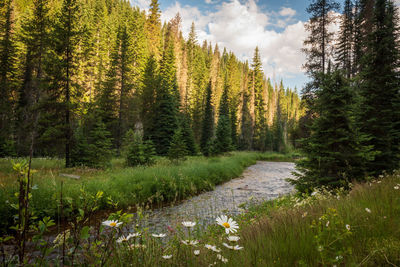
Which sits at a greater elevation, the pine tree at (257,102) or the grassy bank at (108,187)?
the pine tree at (257,102)

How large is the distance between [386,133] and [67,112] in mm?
17470

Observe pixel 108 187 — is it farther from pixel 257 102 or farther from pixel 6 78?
pixel 257 102

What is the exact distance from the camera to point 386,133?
8023mm

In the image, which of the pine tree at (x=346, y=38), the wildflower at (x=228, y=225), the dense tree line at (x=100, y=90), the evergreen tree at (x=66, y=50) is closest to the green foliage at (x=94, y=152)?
the dense tree line at (x=100, y=90)

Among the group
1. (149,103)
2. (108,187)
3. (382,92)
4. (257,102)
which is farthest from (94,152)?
(257,102)

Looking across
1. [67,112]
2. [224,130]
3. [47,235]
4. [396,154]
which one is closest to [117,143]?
[67,112]

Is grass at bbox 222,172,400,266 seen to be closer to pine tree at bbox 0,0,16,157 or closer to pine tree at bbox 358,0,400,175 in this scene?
pine tree at bbox 358,0,400,175

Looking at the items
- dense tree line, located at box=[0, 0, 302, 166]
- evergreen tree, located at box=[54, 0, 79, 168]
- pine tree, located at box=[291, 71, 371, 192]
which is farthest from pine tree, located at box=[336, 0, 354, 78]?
evergreen tree, located at box=[54, 0, 79, 168]

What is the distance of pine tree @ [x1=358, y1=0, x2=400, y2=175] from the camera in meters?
7.81

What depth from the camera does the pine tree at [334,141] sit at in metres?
6.11

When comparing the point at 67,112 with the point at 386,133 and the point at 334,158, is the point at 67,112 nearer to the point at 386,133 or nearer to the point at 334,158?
the point at 334,158

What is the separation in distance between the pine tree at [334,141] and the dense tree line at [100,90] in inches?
285

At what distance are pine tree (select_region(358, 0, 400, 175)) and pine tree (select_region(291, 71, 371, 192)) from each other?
213cm

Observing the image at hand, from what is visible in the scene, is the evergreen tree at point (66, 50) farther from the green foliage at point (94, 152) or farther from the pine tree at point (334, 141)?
the pine tree at point (334, 141)
